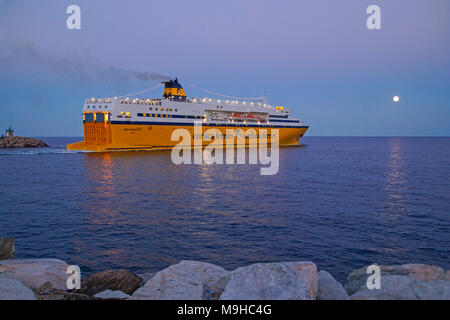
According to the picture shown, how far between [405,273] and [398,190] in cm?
1928

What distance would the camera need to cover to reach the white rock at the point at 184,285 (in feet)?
20.9

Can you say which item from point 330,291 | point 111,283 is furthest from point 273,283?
point 111,283

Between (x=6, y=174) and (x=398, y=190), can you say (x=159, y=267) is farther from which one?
(x=6, y=174)

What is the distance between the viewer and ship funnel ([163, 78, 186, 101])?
2643 inches

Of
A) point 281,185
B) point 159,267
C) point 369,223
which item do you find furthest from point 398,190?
point 159,267

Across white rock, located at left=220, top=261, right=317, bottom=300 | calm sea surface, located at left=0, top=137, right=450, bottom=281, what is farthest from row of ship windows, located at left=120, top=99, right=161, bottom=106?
white rock, located at left=220, top=261, right=317, bottom=300

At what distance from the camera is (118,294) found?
21.6 ft

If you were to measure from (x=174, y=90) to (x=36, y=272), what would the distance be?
206ft

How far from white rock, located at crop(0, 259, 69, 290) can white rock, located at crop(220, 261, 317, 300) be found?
4145 millimetres

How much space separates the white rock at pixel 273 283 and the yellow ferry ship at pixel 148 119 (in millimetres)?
53691

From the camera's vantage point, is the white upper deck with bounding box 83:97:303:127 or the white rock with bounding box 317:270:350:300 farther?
the white upper deck with bounding box 83:97:303:127

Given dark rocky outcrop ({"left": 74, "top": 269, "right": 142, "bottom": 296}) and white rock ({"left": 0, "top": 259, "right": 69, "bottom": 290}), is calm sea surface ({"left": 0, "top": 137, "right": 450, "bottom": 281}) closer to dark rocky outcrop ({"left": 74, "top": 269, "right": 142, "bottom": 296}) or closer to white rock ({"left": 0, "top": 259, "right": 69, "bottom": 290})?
dark rocky outcrop ({"left": 74, "top": 269, "right": 142, "bottom": 296})
